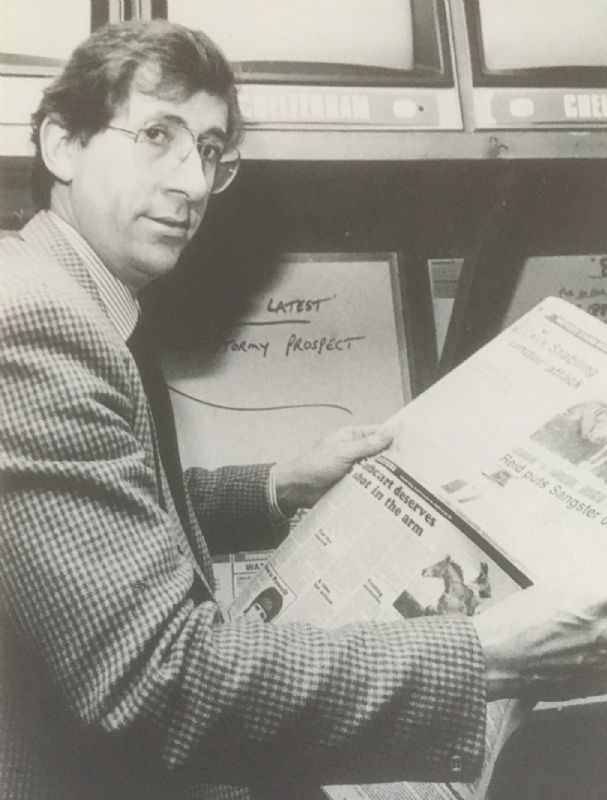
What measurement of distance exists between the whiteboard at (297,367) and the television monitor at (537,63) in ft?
0.86

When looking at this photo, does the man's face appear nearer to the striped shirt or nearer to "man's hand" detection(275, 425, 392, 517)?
the striped shirt

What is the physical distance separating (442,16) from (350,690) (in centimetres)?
63

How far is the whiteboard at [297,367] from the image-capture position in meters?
0.93

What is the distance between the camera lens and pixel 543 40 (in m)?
0.79

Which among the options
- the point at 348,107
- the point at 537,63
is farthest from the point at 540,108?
the point at 348,107

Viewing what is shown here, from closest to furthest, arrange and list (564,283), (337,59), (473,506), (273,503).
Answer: (473,506), (337,59), (273,503), (564,283)

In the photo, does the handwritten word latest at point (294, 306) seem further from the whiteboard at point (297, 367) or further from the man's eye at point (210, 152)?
the man's eye at point (210, 152)

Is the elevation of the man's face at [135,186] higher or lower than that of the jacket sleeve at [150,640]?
higher

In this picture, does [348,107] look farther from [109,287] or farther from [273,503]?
[273,503]

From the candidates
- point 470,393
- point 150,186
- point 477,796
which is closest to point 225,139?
point 150,186

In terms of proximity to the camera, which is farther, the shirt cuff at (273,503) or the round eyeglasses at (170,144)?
the shirt cuff at (273,503)

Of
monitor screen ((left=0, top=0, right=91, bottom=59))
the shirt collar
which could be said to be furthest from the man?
monitor screen ((left=0, top=0, right=91, bottom=59))

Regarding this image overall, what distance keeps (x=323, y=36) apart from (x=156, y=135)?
7.5 inches

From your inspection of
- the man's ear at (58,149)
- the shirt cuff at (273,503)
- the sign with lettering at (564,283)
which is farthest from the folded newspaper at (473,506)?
the man's ear at (58,149)
